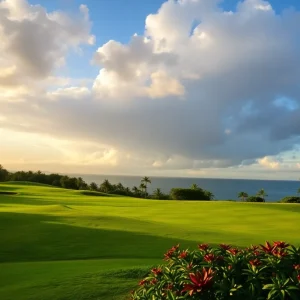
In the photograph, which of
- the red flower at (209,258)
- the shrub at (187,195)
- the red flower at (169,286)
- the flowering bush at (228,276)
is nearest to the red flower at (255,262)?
the flowering bush at (228,276)

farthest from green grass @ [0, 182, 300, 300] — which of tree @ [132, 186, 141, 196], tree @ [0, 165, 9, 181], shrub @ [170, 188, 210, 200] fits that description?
tree @ [0, 165, 9, 181]

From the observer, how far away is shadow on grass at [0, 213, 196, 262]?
17.7m

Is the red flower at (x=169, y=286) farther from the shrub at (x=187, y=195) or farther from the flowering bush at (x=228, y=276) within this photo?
the shrub at (x=187, y=195)

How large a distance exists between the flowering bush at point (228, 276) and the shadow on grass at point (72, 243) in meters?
10.7

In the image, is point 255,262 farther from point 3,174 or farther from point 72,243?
point 3,174

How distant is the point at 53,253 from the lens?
18031 mm

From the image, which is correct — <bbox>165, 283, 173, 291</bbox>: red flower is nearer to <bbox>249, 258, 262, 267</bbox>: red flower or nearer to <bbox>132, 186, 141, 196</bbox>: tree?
<bbox>249, 258, 262, 267</bbox>: red flower

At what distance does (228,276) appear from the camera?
215 inches

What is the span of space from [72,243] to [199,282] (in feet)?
50.4

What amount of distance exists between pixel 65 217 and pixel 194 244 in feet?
40.4

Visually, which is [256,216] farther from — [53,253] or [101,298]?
[101,298]

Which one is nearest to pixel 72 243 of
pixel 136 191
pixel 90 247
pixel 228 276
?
pixel 90 247

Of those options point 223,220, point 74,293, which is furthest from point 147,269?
point 223,220

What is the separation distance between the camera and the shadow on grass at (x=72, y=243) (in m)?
17.7
